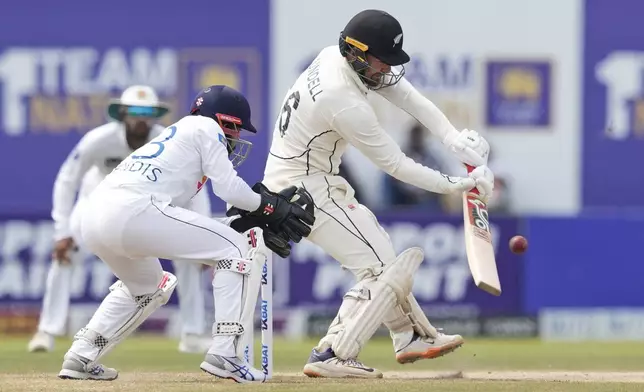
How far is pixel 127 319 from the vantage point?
7.13 metres

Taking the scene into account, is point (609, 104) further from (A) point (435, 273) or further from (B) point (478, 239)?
(B) point (478, 239)

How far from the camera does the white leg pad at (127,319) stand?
704cm

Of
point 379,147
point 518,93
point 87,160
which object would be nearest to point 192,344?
point 87,160

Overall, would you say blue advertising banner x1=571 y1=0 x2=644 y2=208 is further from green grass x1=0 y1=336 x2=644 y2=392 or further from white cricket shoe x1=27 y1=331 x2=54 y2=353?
white cricket shoe x1=27 y1=331 x2=54 y2=353

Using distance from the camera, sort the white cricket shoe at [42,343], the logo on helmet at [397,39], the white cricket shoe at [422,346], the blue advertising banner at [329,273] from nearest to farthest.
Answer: the logo on helmet at [397,39] → the white cricket shoe at [422,346] → the white cricket shoe at [42,343] → the blue advertising banner at [329,273]

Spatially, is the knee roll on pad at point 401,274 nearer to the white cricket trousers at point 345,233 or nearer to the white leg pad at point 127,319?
the white cricket trousers at point 345,233

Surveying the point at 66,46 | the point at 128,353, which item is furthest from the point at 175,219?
the point at 66,46

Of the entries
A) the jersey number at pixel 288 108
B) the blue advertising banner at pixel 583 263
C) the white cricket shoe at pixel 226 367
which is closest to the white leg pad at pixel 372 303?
the white cricket shoe at pixel 226 367

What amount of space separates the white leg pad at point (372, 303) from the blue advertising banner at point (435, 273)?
5.70m

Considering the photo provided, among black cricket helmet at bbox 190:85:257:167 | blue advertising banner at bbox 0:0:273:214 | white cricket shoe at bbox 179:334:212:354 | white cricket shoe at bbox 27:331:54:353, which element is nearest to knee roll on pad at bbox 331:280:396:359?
black cricket helmet at bbox 190:85:257:167

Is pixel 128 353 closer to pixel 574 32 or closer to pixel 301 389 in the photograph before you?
pixel 301 389

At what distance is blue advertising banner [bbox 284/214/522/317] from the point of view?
43.0 feet

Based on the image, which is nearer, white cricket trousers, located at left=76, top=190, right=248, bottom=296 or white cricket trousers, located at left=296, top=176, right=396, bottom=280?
white cricket trousers, located at left=76, top=190, right=248, bottom=296

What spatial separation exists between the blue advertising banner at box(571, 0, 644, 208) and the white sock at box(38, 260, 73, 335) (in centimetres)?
646
